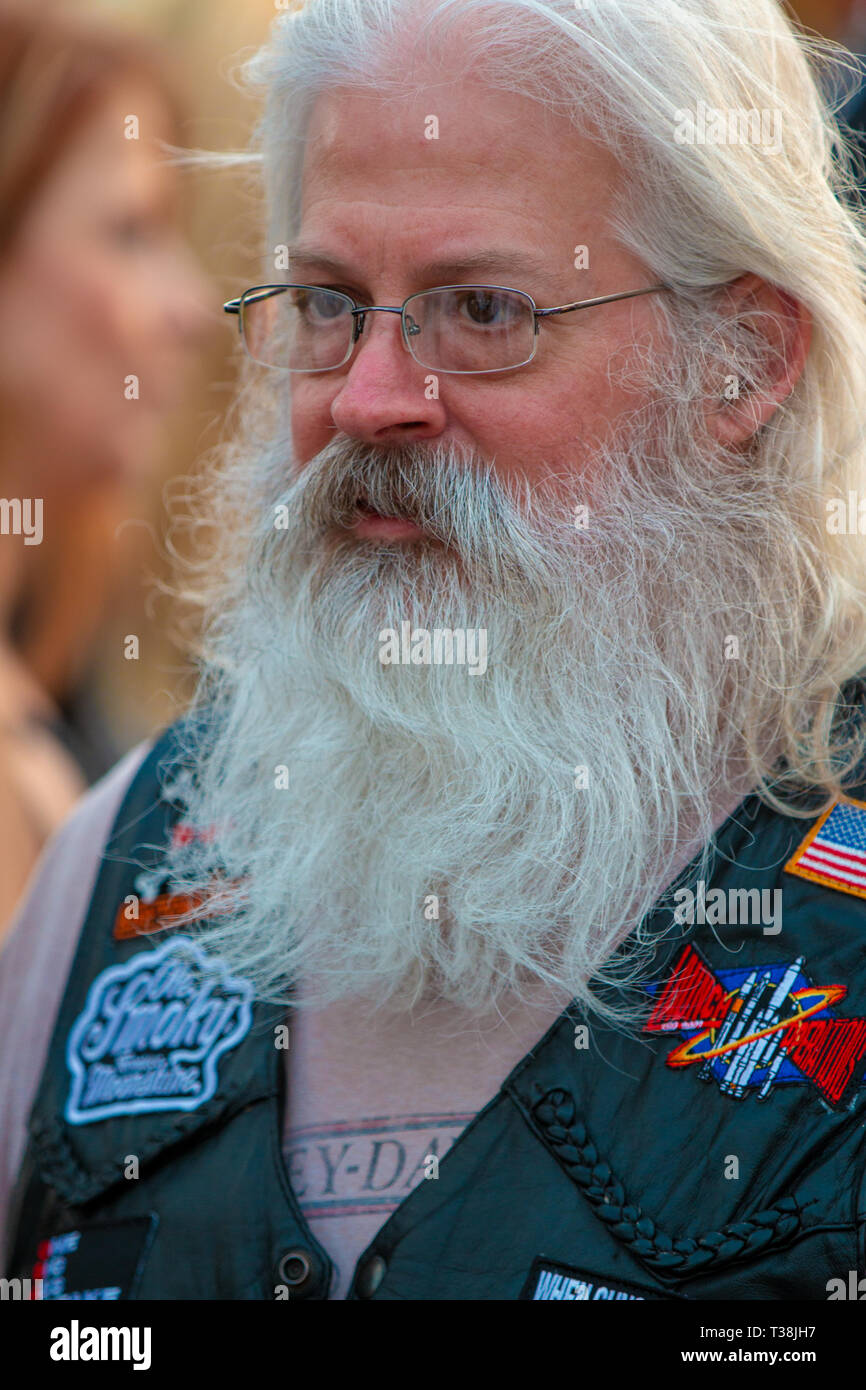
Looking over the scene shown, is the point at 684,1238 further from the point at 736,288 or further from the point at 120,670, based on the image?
the point at 120,670

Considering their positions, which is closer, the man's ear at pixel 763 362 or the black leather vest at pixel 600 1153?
the black leather vest at pixel 600 1153

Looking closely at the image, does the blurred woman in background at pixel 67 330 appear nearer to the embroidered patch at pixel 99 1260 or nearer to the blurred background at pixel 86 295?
the blurred background at pixel 86 295

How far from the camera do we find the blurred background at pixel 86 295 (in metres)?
3.88

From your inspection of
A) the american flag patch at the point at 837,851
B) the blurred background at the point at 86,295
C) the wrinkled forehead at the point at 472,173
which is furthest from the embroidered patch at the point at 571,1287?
the blurred background at the point at 86,295

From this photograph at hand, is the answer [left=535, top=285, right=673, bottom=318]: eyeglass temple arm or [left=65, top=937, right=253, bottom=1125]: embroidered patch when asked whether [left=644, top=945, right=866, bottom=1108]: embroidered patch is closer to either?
[left=65, top=937, right=253, bottom=1125]: embroidered patch

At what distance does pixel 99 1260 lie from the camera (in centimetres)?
217

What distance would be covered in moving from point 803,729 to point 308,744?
790 mm

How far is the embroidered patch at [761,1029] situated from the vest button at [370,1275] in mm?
472

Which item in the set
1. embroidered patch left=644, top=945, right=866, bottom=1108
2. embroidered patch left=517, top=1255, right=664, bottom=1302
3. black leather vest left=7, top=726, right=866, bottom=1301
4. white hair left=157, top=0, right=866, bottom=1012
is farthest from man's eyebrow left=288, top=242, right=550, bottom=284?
embroidered patch left=517, top=1255, right=664, bottom=1302

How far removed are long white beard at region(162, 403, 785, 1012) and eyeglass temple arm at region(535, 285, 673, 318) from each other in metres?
0.21

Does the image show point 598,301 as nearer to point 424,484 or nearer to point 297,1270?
point 424,484

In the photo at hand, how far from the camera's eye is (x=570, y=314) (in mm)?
2123

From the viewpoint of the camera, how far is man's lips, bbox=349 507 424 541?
220 centimetres
